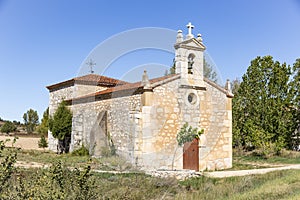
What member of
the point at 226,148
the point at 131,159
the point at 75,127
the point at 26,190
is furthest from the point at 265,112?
the point at 26,190

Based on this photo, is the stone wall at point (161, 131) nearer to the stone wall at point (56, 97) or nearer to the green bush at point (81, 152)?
the green bush at point (81, 152)

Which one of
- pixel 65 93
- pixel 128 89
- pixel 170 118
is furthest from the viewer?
pixel 65 93

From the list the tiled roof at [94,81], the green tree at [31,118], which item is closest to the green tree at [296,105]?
the tiled roof at [94,81]

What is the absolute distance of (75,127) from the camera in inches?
664

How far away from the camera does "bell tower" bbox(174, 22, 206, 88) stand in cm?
1258

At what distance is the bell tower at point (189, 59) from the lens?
12.6 metres

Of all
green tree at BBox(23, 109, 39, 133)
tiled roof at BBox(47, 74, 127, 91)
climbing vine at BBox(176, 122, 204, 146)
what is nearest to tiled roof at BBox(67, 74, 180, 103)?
tiled roof at BBox(47, 74, 127, 91)

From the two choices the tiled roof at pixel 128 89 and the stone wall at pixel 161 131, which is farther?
the tiled roof at pixel 128 89

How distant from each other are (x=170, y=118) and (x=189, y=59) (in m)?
2.61

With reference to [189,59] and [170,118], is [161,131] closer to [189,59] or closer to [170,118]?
[170,118]

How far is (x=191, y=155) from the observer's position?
1273 centimetres

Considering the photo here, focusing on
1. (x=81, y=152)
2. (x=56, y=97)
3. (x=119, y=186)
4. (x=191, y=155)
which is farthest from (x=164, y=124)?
(x=56, y=97)

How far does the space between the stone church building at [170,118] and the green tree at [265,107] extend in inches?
175

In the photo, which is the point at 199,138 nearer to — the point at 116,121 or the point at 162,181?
the point at 116,121
